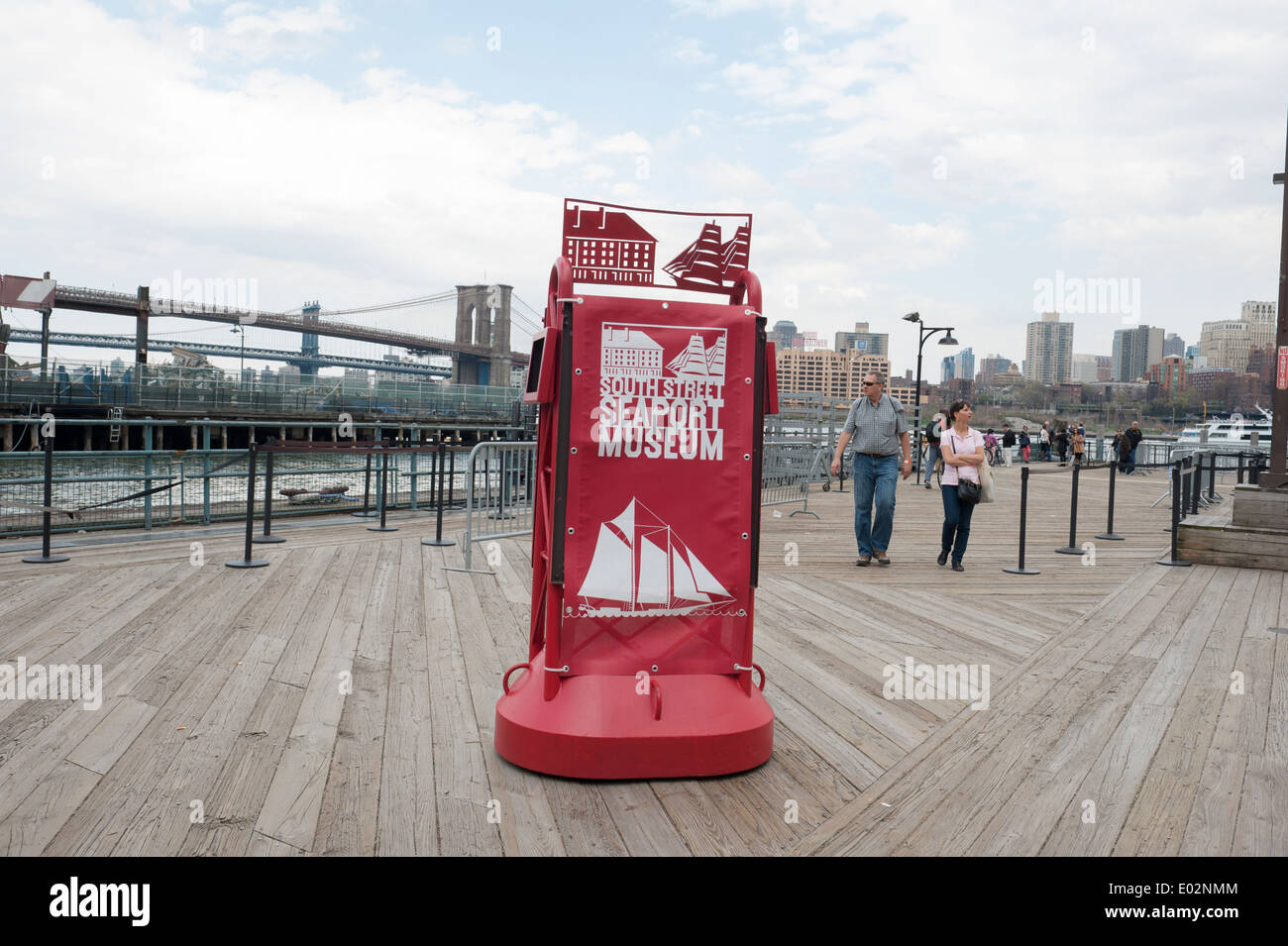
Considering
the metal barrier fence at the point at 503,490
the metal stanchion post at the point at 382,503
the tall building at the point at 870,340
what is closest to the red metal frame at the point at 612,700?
the metal barrier fence at the point at 503,490

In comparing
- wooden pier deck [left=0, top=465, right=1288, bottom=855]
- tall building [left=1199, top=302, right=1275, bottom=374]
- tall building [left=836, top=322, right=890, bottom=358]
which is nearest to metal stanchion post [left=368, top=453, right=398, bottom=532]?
wooden pier deck [left=0, top=465, right=1288, bottom=855]

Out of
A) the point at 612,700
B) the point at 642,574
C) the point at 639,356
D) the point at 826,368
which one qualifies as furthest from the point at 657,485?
the point at 826,368

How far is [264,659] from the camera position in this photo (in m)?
4.67

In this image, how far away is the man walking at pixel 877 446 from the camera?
7832mm

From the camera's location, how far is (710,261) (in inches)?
145

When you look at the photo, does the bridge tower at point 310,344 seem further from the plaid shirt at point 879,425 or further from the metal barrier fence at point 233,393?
the plaid shirt at point 879,425

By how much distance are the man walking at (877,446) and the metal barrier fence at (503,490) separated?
126 inches

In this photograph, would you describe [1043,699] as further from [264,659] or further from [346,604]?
[346,604]

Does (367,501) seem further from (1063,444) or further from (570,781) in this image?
(1063,444)

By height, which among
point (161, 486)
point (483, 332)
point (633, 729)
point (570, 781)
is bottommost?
point (570, 781)

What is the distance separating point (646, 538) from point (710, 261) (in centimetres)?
120

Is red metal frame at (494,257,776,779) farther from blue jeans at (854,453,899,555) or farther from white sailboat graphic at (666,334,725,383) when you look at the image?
blue jeans at (854,453,899,555)
